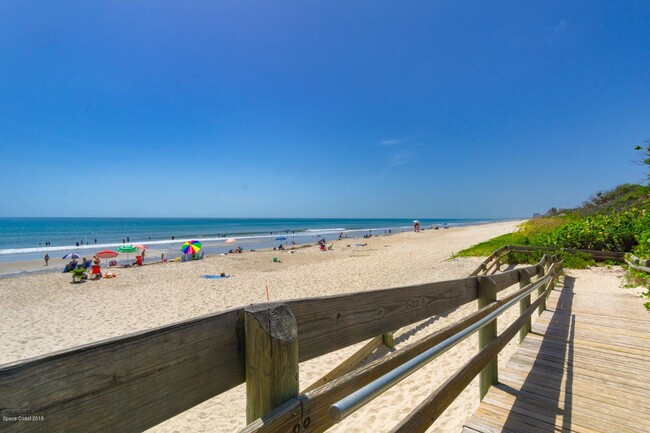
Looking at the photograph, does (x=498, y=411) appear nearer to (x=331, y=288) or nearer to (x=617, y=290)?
(x=617, y=290)

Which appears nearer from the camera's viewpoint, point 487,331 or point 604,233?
point 487,331

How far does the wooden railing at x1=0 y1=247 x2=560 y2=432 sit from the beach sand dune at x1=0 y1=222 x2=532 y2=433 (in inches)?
132

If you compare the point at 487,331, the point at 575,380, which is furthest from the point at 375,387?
the point at 575,380

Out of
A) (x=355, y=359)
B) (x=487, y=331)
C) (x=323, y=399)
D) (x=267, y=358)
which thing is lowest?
(x=355, y=359)

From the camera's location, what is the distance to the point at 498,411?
9.81 feet

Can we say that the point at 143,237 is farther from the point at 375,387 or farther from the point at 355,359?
the point at 375,387

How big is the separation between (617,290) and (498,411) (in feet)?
27.9

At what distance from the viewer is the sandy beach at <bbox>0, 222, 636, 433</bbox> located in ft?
16.3

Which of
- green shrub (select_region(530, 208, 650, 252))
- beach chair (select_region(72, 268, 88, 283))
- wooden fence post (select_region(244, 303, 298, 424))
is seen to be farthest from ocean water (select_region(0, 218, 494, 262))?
wooden fence post (select_region(244, 303, 298, 424))

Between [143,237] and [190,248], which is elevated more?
[190,248]

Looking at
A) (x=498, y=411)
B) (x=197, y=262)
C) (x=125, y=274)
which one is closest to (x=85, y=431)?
(x=498, y=411)

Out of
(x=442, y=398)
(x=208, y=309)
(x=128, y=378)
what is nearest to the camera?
(x=128, y=378)

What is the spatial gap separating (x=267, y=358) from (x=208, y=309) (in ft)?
36.5

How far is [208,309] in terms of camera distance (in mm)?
11109
